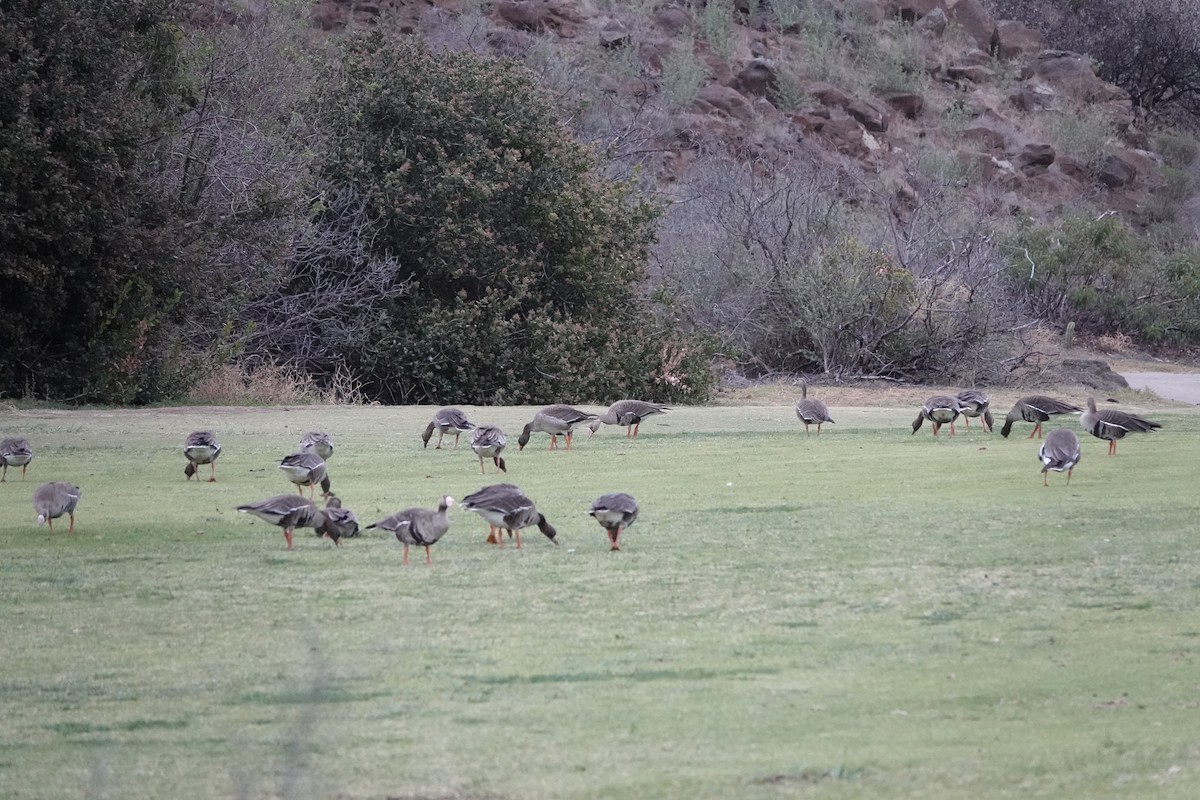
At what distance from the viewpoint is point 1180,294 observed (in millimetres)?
47500

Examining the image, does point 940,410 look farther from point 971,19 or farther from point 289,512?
point 971,19

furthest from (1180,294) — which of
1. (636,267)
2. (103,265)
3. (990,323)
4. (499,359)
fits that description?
(103,265)

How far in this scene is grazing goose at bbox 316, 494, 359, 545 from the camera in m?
9.88

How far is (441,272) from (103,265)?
8.52m

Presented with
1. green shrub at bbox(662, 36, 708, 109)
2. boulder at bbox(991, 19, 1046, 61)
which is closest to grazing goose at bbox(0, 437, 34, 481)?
green shrub at bbox(662, 36, 708, 109)

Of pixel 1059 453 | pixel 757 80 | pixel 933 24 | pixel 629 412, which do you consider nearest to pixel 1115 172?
pixel 933 24

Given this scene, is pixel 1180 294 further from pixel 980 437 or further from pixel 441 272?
pixel 980 437

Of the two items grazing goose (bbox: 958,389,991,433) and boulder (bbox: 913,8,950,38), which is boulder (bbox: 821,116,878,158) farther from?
grazing goose (bbox: 958,389,991,433)

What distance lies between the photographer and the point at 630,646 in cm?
704

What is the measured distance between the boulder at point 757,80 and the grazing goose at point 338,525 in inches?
2136

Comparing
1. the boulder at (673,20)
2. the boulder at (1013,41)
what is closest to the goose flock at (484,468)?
the boulder at (673,20)

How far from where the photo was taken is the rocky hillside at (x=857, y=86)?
57000 mm

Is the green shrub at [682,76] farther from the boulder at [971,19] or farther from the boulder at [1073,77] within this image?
the boulder at [1073,77]

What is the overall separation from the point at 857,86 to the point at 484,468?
181 feet
